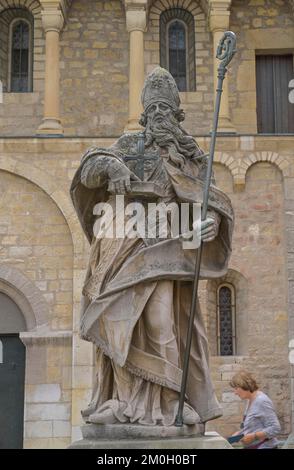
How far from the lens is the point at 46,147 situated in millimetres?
16203

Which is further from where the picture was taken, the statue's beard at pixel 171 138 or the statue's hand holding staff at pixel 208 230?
the statue's beard at pixel 171 138

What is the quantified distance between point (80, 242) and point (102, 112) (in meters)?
3.40

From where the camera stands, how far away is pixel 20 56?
18.5 metres

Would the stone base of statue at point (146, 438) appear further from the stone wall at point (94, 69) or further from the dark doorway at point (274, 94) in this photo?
the dark doorway at point (274, 94)

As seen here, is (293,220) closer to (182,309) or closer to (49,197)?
(49,197)

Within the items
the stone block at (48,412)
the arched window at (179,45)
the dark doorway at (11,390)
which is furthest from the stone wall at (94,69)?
the stone block at (48,412)

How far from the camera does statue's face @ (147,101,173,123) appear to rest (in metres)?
5.14

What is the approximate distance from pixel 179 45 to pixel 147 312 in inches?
575

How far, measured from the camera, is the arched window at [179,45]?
18403mm

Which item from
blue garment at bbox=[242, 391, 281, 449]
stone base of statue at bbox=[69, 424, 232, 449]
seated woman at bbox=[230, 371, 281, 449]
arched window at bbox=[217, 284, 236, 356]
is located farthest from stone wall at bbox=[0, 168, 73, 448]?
stone base of statue at bbox=[69, 424, 232, 449]

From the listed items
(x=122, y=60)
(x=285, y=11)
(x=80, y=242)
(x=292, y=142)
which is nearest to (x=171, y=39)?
(x=122, y=60)

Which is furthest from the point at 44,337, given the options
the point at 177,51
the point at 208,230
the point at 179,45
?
the point at 208,230

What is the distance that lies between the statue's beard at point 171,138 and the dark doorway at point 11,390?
37.1 ft

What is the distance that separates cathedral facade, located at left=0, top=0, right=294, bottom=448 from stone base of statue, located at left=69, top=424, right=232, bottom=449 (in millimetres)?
10130
